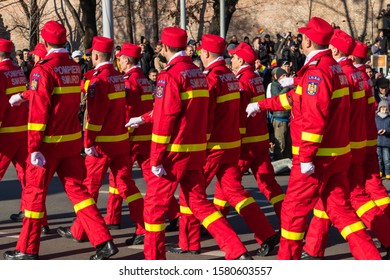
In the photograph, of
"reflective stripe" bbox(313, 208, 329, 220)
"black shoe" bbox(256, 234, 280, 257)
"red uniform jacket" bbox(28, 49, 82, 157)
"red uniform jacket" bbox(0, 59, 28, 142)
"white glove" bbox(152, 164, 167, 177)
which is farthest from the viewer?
"red uniform jacket" bbox(0, 59, 28, 142)

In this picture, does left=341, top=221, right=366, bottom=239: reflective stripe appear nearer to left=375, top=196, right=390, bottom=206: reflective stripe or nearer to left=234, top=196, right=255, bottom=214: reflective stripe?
left=234, top=196, right=255, bottom=214: reflective stripe

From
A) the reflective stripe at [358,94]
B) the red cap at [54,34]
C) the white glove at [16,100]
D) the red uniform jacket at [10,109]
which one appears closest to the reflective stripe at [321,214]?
the reflective stripe at [358,94]

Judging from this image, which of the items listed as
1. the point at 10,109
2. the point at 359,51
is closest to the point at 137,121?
the point at 10,109

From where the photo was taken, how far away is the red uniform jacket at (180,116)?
845cm

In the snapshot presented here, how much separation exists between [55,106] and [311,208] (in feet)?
8.58

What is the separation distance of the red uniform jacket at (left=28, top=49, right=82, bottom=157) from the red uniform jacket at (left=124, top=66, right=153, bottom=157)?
1.67m

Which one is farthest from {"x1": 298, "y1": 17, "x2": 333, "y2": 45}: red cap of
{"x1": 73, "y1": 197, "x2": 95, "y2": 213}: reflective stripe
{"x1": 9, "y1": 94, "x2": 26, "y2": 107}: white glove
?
{"x1": 9, "y1": 94, "x2": 26, "y2": 107}: white glove

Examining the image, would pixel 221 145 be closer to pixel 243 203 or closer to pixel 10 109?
pixel 243 203

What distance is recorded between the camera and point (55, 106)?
359 inches

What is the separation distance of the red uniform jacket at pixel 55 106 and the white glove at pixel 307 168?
7.81ft

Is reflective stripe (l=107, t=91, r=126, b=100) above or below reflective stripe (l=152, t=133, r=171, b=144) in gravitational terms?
above

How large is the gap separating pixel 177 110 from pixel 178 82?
0.26 metres

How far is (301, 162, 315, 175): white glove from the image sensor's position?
8180 mm

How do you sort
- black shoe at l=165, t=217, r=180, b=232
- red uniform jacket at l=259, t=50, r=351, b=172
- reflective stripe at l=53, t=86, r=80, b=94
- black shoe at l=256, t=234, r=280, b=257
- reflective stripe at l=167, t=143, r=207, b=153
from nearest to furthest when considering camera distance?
red uniform jacket at l=259, t=50, r=351, b=172, reflective stripe at l=167, t=143, r=207, b=153, reflective stripe at l=53, t=86, r=80, b=94, black shoe at l=256, t=234, r=280, b=257, black shoe at l=165, t=217, r=180, b=232
